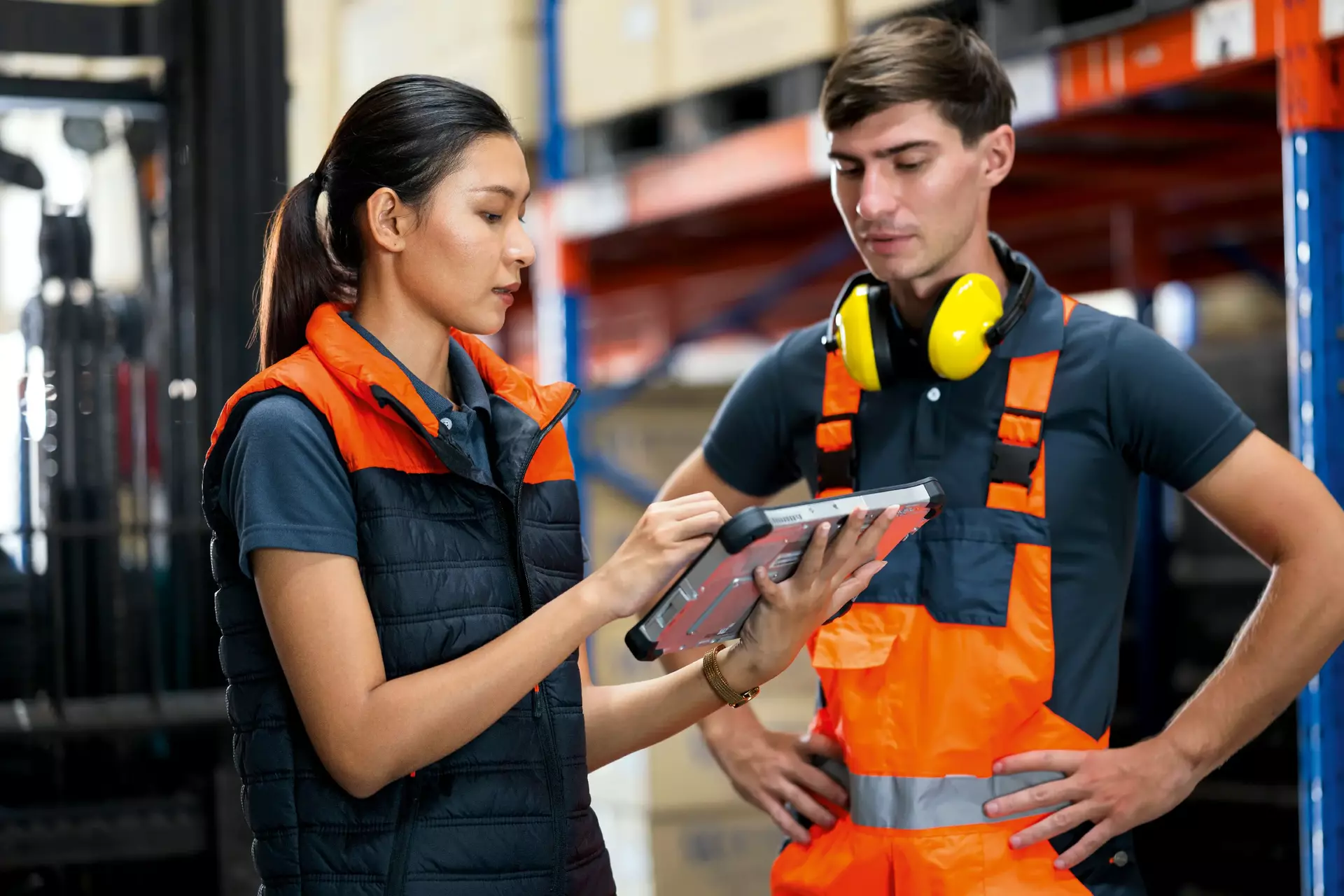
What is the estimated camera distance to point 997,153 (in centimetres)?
230

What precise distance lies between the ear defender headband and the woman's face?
0.62 metres

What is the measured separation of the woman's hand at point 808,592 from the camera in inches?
66.7

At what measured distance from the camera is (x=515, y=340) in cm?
1205

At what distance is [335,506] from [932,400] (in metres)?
0.97

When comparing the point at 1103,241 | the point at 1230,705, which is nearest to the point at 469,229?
the point at 1230,705

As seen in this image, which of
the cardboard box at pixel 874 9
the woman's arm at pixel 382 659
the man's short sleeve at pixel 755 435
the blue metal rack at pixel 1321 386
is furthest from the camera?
the cardboard box at pixel 874 9

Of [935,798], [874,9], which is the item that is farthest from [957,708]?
[874,9]

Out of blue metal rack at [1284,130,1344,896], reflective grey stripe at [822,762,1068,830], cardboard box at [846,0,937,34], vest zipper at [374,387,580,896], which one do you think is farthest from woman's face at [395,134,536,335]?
cardboard box at [846,0,937,34]

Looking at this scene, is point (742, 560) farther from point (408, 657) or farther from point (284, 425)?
point (284, 425)

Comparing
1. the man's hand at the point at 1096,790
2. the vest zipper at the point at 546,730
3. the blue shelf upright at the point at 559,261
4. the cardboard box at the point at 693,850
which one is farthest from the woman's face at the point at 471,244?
the blue shelf upright at the point at 559,261

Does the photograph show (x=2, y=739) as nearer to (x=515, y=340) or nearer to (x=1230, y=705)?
(x=1230, y=705)

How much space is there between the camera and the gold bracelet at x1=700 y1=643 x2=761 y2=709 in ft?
6.18

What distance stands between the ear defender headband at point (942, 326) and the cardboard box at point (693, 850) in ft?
9.96

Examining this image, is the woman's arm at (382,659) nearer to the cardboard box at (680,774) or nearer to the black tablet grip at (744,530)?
the black tablet grip at (744,530)
